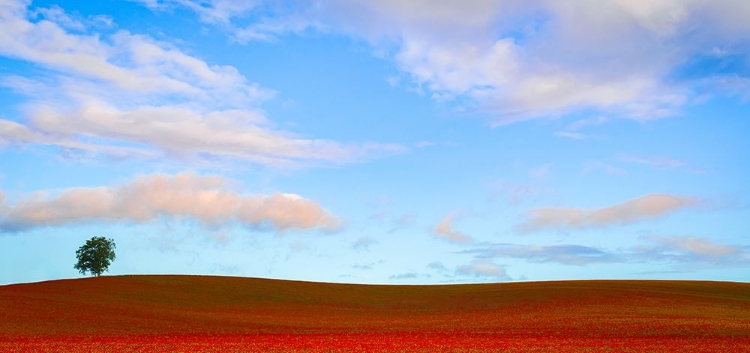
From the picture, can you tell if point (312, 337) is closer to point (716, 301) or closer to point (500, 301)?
point (500, 301)

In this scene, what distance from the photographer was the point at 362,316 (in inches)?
2707

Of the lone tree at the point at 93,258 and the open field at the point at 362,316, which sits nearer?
the open field at the point at 362,316

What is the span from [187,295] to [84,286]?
13.8 m

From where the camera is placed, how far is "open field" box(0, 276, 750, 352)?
41.6 metres

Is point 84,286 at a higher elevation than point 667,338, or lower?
higher

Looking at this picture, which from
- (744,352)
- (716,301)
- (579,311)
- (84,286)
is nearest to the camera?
(744,352)

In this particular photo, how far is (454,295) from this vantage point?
88.8m

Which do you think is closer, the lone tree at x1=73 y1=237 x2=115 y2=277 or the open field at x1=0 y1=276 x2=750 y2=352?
the open field at x1=0 y1=276 x2=750 y2=352

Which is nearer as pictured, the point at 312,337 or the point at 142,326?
the point at 312,337

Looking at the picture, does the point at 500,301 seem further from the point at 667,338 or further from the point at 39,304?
Result: the point at 39,304

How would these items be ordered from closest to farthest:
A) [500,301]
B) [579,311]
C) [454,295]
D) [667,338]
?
[667,338] < [579,311] < [500,301] < [454,295]

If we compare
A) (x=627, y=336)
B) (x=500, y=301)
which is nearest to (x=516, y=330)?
(x=627, y=336)

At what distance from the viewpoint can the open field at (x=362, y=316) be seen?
136 ft

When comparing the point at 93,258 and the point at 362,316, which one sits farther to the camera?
the point at 93,258
